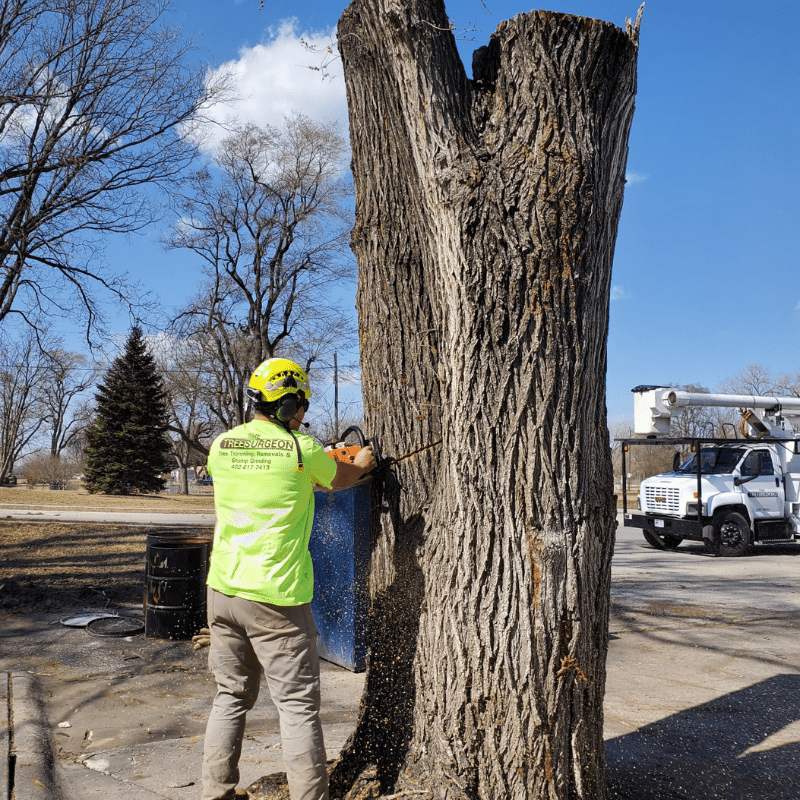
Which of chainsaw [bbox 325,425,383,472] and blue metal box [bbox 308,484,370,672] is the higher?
chainsaw [bbox 325,425,383,472]

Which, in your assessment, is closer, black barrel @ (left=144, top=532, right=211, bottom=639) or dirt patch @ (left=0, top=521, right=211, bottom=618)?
black barrel @ (left=144, top=532, right=211, bottom=639)

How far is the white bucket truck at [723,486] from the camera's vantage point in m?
14.5

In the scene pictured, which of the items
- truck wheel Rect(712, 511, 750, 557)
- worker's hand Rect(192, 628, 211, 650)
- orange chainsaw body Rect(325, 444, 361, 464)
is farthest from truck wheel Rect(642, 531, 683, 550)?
orange chainsaw body Rect(325, 444, 361, 464)

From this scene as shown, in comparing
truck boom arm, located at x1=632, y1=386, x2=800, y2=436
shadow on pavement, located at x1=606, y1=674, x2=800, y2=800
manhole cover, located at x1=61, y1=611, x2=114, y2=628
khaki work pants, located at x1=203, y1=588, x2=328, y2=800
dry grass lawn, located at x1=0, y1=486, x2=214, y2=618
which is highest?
truck boom arm, located at x1=632, y1=386, x2=800, y2=436

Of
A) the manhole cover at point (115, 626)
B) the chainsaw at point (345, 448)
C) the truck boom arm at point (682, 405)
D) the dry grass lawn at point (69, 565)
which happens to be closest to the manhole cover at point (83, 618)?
the manhole cover at point (115, 626)

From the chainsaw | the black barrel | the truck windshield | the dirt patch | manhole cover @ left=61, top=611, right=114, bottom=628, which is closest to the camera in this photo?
the chainsaw

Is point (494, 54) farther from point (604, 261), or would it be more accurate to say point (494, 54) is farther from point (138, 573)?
point (138, 573)

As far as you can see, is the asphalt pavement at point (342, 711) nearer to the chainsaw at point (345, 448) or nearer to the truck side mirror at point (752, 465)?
the chainsaw at point (345, 448)

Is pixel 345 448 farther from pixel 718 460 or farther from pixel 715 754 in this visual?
pixel 718 460

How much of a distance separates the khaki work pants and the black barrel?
3.58m

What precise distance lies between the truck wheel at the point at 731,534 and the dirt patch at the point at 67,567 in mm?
10553

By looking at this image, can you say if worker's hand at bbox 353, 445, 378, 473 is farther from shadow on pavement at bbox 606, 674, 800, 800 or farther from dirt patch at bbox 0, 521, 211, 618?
dirt patch at bbox 0, 521, 211, 618

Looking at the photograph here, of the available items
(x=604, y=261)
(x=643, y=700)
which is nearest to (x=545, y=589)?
(x=604, y=261)

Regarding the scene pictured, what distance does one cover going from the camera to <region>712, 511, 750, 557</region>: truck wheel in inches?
570
